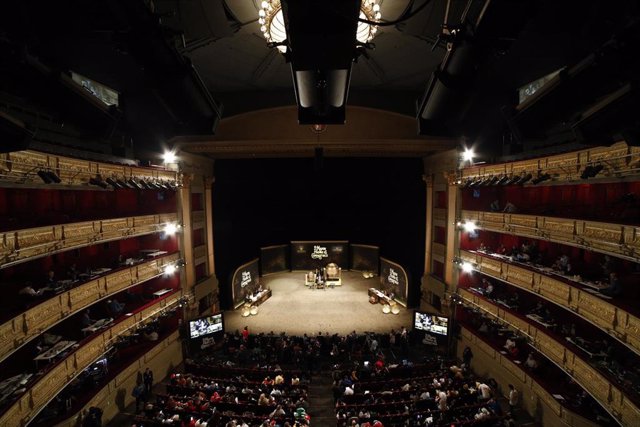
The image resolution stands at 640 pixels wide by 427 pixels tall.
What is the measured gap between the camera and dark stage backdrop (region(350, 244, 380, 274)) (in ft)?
86.0

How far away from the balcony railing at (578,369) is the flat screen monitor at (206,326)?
1385 centimetres

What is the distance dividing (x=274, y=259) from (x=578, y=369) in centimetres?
2074

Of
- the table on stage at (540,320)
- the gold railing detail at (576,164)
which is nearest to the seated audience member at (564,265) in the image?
the table on stage at (540,320)

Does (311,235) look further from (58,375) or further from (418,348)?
(58,375)

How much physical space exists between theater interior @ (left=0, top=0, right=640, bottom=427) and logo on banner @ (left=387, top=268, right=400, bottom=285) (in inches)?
16.2

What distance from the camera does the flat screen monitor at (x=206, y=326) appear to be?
16.6 meters

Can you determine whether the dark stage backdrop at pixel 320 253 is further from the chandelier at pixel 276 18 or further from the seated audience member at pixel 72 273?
the chandelier at pixel 276 18

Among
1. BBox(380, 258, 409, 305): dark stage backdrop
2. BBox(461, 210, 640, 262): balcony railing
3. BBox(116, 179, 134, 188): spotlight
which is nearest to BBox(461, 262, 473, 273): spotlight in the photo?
BBox(461, 210, 640, 262): balcony railing

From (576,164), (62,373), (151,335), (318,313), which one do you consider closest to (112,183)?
(62,373)

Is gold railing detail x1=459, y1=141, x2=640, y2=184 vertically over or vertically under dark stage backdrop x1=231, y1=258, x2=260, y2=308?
over

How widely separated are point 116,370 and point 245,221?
565 inches

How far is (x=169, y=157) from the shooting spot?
1723 cm

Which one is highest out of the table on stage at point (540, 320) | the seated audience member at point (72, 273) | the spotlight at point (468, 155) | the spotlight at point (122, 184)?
the spotlight at point (468, 155)

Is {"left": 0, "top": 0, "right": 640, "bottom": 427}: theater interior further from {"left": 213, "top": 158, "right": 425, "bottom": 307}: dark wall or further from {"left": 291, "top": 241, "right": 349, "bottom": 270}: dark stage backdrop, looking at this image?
{"left": 291, "top": 241, "right": 349, "bottom": 270}: dark stage backdrop
